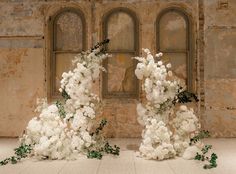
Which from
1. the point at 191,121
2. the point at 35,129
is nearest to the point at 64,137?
the point at 35,129

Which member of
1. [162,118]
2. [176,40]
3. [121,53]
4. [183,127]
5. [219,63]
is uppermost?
[176,40]

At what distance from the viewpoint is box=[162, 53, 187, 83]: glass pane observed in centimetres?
714

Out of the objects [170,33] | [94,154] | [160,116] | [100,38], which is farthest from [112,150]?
[170,33]

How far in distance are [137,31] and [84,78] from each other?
7.49ft

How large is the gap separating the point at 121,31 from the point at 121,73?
856 millimetres

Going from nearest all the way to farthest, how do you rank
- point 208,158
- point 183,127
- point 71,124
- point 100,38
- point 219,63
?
point 208,158 < point 183,127 < point 71,124 < point 219,63 < point 100,38

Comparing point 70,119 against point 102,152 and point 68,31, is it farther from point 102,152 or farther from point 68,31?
point 68,31

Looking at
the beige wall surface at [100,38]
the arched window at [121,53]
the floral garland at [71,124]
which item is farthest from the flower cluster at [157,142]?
the arched window at [121,53]

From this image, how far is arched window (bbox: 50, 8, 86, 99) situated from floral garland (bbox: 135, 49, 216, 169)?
252cm

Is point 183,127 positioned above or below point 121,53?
below

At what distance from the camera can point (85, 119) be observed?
5.22 m

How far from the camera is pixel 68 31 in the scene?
7.30 m

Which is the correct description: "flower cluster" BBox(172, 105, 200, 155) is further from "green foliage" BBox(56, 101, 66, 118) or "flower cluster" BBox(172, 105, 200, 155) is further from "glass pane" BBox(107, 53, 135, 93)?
"glass pane" BBox(107, 53, 135, 93)

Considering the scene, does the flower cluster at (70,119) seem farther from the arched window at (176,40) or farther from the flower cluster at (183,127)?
the arched window at (176,40)
